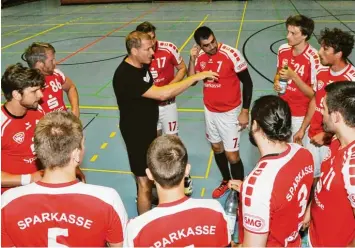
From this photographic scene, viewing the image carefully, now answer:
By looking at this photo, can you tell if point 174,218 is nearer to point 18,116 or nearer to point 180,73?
point 18,116

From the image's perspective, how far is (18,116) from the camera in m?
4.04

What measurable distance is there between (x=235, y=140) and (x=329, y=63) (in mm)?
1696

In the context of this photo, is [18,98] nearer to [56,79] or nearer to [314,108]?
[56,79]

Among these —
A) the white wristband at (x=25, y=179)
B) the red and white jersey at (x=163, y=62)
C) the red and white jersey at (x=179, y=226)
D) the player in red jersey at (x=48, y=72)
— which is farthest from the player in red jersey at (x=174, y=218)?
the red and white jersey at (x=163, y=62)

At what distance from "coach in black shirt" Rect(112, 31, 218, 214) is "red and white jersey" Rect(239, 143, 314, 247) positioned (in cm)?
182

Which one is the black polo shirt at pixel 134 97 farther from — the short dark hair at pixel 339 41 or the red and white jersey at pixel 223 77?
the short dark hair at pixel 339 41

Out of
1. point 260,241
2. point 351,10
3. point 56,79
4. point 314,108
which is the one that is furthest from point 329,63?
point 351,10

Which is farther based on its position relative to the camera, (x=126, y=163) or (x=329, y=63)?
(x=126, y=163)

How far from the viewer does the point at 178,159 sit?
245 centimetres

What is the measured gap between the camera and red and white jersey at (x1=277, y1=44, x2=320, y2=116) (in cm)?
513

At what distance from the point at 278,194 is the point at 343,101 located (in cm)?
98

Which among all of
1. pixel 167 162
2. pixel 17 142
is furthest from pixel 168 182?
pixel 17 142

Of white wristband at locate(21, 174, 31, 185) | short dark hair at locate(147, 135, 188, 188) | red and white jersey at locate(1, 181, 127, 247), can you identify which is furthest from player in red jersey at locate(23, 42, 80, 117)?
short dark hair at locate(147, 135, 188, 188)

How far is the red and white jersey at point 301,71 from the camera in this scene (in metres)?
5.13
